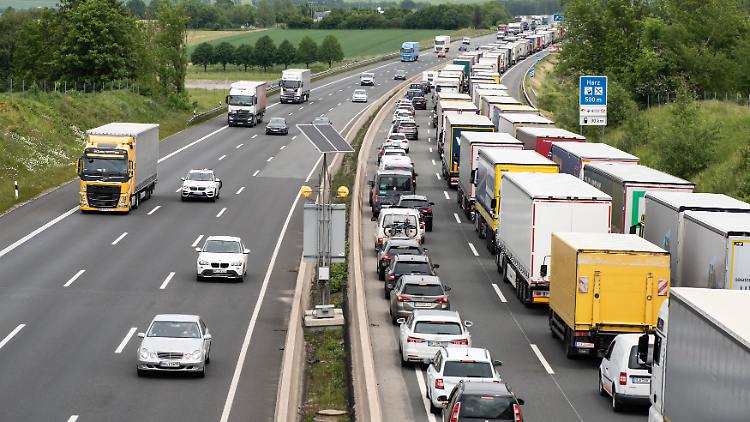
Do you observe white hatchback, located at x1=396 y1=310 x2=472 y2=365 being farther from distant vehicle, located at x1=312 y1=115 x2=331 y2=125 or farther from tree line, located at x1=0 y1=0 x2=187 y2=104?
tree line, located at x1=0 y1=0 x2=187 y2=104

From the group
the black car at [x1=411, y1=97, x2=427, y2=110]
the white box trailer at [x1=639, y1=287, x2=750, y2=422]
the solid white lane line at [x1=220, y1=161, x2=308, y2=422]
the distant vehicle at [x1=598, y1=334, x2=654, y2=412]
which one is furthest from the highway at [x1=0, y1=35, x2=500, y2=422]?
the black car at [x1=411, y1=97, x2=427, y2=110]

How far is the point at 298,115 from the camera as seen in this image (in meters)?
101

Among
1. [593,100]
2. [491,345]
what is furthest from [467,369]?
[593,100]

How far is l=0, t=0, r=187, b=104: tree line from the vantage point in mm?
94250

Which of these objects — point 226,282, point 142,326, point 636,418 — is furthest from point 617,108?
point 636,418

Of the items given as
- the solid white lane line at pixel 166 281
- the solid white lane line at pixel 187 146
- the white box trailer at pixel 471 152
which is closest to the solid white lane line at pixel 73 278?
the solid white lane line at pixel 166 281

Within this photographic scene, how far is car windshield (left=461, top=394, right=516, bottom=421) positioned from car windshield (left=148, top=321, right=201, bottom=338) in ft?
30.9

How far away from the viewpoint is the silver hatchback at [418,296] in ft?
108

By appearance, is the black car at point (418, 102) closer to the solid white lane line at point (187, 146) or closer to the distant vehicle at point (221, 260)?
the solid white lane line at point (187, 146)

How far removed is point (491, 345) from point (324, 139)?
23.9 feet

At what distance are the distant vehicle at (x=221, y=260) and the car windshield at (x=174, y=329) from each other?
1121cm

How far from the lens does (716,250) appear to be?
93.4 feet

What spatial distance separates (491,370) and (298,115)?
77869 millimetres

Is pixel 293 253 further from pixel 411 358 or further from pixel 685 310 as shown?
pixel 685 310
